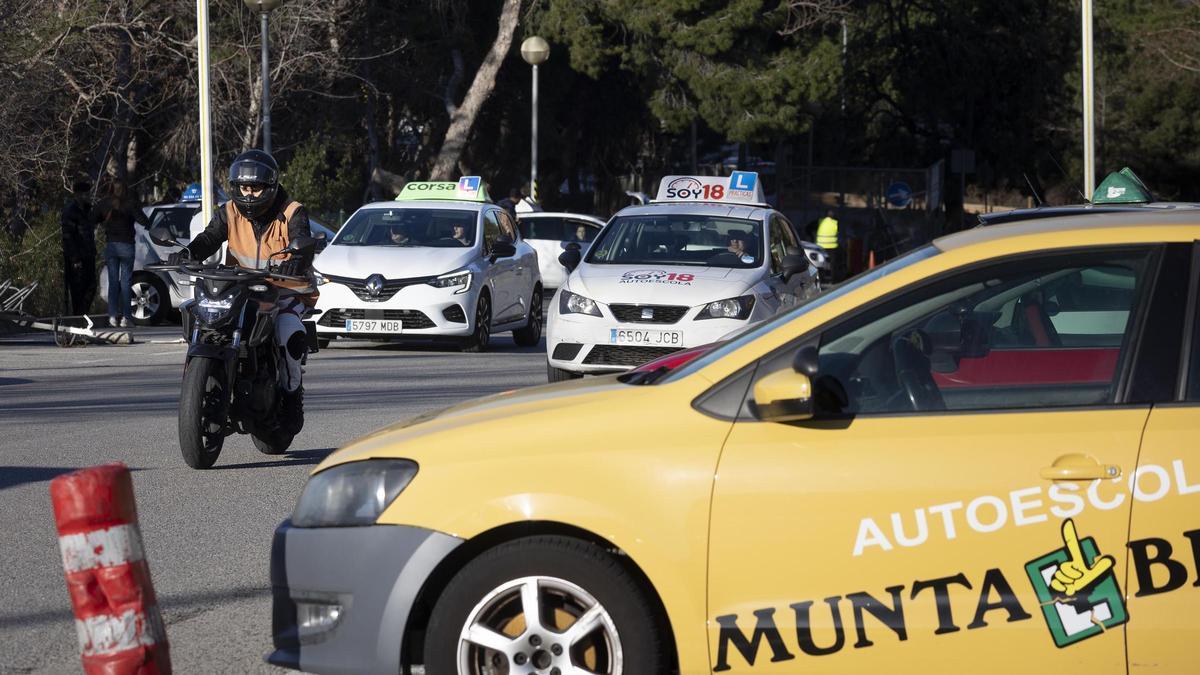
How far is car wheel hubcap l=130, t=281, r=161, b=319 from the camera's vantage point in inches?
877

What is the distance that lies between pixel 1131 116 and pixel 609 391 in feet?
199

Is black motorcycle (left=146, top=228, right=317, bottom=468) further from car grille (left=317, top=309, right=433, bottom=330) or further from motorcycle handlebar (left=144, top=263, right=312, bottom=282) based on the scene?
car grille (left=317, top=309, right=433, bottom=330)

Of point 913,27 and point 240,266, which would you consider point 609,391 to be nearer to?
point 240,266

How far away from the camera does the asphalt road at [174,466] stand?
6.20 meters

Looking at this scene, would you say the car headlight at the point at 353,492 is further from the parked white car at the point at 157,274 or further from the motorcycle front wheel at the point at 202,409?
the parked white car at the point at 157,274

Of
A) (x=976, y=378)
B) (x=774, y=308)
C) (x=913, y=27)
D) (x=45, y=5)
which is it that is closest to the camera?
(x=976, y=378)

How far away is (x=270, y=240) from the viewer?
32.0 feet

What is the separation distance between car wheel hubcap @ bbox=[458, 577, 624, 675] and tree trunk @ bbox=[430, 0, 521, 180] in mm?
37182

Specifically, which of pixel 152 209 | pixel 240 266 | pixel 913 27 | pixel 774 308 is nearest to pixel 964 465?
pixel 240 266

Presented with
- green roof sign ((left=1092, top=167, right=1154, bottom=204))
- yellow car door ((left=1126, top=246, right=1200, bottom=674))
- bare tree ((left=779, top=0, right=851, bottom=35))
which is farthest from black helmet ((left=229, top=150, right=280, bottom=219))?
bare tree ((left=779, top=0, right=851, bottom=35))

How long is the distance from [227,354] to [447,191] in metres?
11.5

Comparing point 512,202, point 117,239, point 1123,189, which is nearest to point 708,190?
point 1123,189

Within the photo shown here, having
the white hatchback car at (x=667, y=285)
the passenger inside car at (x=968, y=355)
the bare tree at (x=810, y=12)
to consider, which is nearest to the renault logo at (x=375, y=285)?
the white hatchback car at (x=667, y=285)

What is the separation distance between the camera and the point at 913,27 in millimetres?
51781
